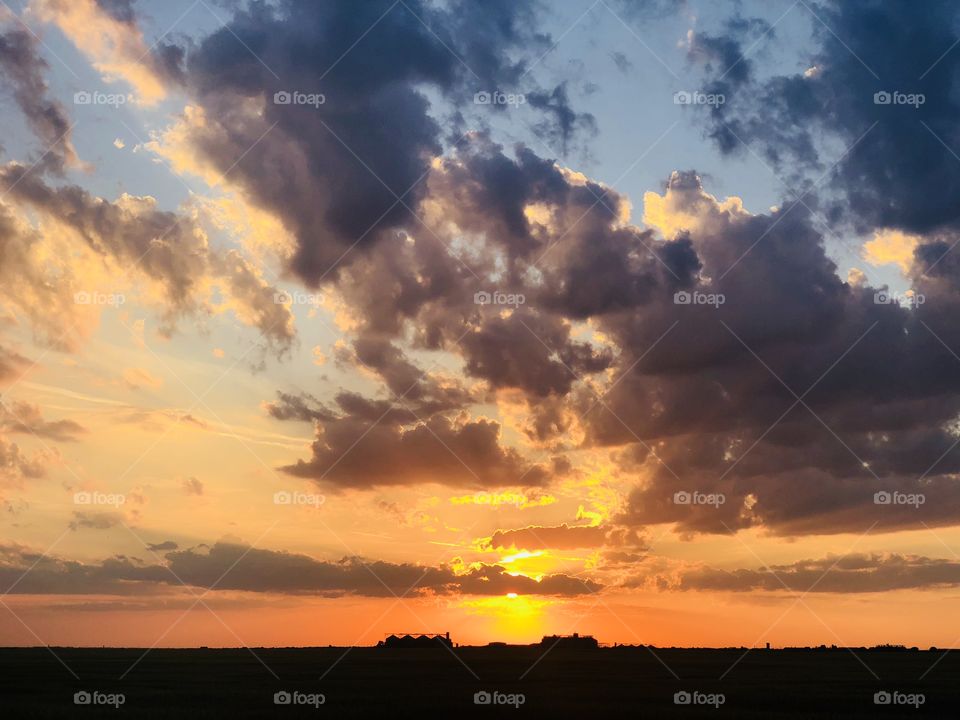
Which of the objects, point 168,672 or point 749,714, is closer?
point 749,714

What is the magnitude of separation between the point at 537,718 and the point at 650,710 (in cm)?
1032

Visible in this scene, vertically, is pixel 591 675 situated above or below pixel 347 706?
above

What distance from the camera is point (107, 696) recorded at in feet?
235

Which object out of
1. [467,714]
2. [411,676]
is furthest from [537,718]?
[411,676]

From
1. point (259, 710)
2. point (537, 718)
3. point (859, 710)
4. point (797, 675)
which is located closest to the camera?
point (537, 718)

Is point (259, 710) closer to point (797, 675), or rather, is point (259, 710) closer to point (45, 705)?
point (45, 705)

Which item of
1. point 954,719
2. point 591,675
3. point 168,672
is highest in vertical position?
point 168,672

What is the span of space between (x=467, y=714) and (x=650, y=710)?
13.0 m

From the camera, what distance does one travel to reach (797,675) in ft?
382

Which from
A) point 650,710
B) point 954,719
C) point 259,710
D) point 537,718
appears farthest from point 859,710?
point 259,710

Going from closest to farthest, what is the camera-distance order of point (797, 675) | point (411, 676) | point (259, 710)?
point (259, 710)
point (411, 676)
point (797, 675)

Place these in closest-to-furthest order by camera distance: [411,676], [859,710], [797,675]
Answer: [859,710]
[411,676]
[797,675]

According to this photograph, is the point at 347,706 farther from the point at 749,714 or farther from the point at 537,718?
the point at 749,714

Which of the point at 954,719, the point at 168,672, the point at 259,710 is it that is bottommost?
the point at 954,719
